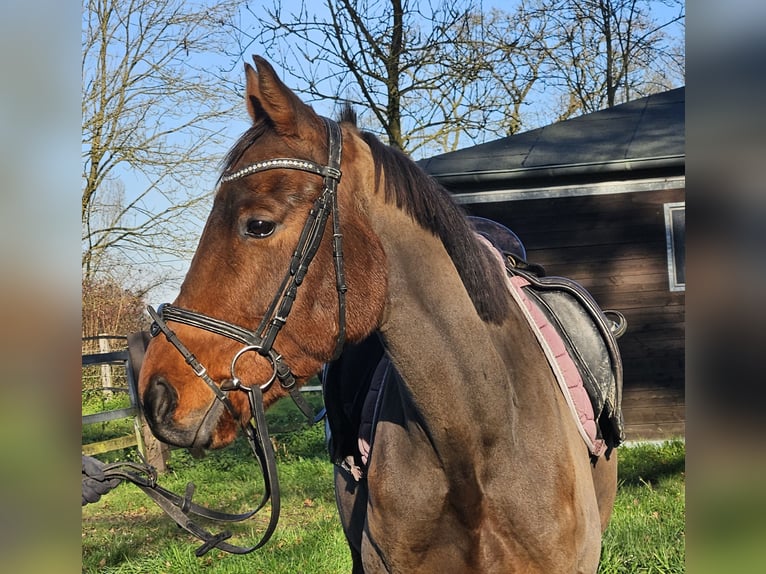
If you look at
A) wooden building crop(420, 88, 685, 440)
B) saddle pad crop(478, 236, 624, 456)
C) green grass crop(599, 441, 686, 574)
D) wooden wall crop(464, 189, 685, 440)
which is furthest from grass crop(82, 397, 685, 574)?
saddle pad crop(478, 236, 624, 456)

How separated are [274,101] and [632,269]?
7440 mm

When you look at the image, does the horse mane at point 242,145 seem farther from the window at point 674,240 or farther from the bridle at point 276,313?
the window at point 674,240

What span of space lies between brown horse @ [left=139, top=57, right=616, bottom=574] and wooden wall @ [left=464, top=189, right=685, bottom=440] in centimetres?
648

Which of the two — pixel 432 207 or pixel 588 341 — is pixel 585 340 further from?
pixel 432 207

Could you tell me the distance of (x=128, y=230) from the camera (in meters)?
12.0

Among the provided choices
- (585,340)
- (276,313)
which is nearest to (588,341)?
(585,340)

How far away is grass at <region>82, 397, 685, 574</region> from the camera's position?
494cm

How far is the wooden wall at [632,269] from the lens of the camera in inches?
339

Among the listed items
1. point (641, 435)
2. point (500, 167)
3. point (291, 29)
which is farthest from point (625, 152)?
point (291, 29)

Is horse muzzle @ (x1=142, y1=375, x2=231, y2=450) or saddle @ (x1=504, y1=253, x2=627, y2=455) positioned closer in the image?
horse muzzle @ (x1=142, y1=375, x2=231, y2=450)

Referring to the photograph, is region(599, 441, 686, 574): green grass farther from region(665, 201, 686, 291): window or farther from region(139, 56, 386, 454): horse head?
region(139, 56, 386, 454): horse head

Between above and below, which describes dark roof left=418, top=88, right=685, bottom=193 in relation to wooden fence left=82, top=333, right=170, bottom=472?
above
